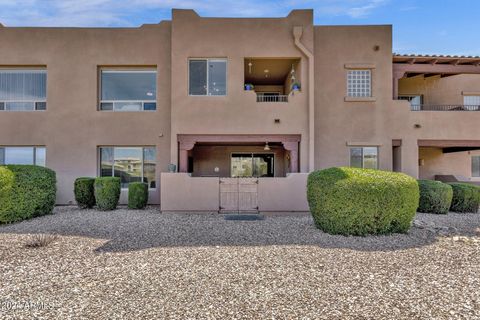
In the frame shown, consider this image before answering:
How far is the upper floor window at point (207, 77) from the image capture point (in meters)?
12.8

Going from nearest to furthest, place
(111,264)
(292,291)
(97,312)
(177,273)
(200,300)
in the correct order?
1. (97,312)
2. (200,300)
3. (292,291)
4. (177,273)
5. (111,264)

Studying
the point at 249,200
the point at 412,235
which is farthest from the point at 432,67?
the point at 249,200

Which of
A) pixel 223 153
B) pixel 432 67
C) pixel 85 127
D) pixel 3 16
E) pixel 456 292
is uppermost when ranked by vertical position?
pixel 3 16

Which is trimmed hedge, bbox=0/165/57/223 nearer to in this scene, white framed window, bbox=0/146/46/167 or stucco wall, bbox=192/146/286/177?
white framed window, bbox=0/146/46/167

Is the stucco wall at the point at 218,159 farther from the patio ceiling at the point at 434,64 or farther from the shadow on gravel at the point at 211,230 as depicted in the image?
the patio ceiling at the point at 434,64

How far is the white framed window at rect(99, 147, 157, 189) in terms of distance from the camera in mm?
13750

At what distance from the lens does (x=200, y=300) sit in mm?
4434

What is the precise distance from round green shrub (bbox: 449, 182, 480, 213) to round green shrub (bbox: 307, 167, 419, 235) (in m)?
5.46

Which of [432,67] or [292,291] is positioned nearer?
[292,291]

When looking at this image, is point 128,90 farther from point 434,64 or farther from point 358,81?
point 434,64

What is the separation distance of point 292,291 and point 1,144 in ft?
48.4

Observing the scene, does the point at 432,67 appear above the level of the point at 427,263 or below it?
above

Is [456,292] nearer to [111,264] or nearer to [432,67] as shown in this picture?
[111,264]

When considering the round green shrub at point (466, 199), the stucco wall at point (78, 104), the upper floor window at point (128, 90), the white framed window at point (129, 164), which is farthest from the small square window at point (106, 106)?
the round green shrub at point (466, 199)
